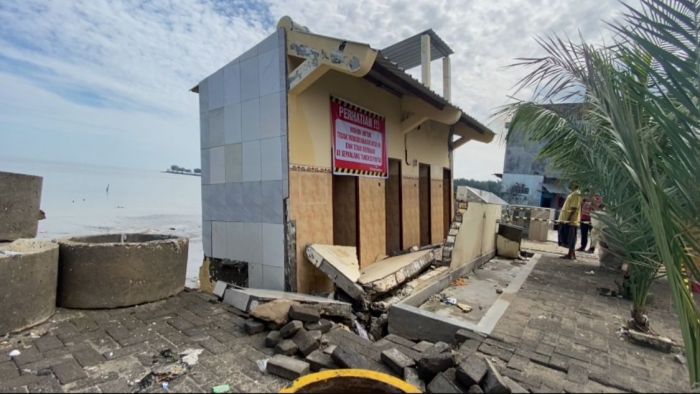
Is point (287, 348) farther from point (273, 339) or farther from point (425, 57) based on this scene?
point (425, 57)

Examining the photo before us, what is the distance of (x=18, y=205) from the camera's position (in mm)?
3977

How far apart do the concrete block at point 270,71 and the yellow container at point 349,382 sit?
3.85 meters

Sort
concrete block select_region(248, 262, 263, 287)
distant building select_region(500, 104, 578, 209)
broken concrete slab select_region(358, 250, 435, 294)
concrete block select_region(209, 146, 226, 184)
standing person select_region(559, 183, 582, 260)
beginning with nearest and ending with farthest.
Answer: broken concrete slab select_region(358, 250, 435, 294), concrete block select_region(248, 262, 263, 287), concrete block select_region(209, 146, 226, 184), standing person select_region(559, 183, 582, 260), distant building select_region(500, 104, 578, 209)

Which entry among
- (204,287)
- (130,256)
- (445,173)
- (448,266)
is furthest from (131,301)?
(445,173)

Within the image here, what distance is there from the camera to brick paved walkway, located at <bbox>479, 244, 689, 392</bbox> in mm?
2938

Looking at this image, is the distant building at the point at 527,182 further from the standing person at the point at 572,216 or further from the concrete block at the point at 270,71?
the concrete block at the point at 270,71

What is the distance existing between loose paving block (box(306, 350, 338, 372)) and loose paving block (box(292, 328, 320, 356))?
90mm

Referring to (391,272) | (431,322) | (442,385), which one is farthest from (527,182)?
(442,385)

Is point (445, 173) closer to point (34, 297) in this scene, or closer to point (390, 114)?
point (390, 114)

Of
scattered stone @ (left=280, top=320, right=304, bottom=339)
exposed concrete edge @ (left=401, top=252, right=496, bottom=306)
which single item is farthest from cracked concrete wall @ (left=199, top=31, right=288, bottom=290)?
exposed concrete edge @ (left=401, top=252, right=496, bottom=306)

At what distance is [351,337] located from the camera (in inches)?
150

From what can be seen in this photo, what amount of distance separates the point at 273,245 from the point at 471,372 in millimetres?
3301

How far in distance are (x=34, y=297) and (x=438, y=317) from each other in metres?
4.32

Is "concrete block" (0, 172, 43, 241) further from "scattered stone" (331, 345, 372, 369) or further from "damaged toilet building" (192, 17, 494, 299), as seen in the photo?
"scattered stone" (331, 345, 372, 369)
